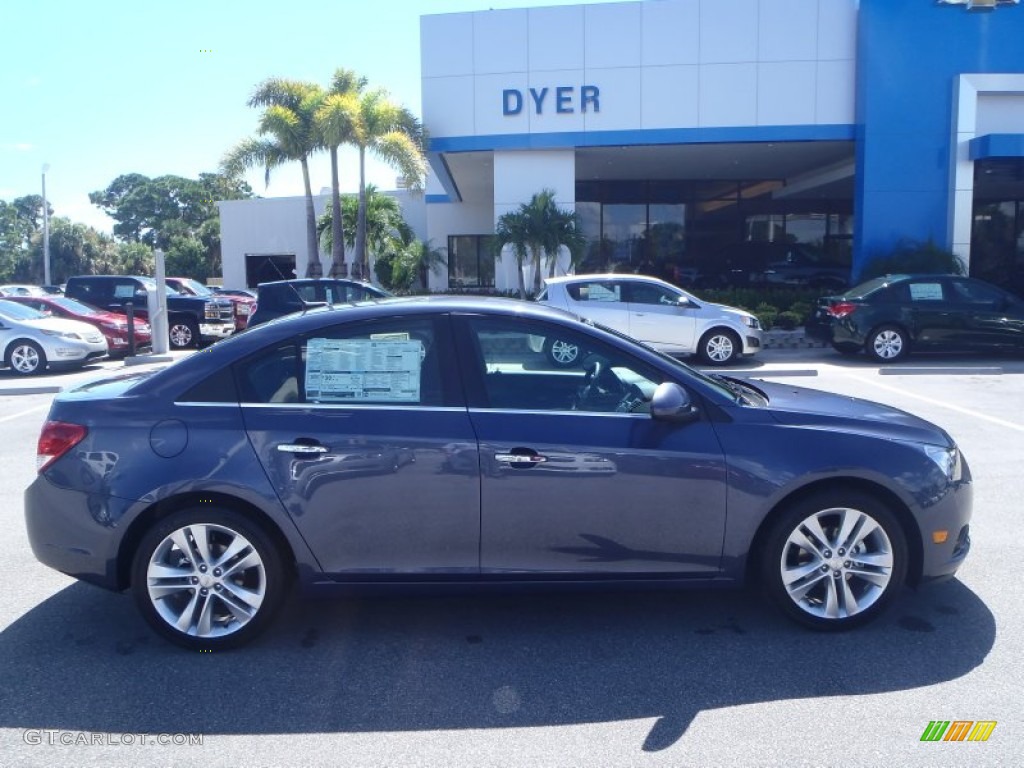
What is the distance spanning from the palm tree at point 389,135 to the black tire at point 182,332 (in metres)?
6.36

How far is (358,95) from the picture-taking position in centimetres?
2444

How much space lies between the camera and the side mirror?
4.16m

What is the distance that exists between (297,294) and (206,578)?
11391 millimetres

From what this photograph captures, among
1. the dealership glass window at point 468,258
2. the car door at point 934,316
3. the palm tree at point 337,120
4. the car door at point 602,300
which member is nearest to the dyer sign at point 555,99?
the palm tree at point 337,120

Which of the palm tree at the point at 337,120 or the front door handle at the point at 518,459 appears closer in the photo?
the front door handle at the point at 518,459

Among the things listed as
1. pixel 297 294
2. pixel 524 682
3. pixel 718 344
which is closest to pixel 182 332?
pixel 297 294

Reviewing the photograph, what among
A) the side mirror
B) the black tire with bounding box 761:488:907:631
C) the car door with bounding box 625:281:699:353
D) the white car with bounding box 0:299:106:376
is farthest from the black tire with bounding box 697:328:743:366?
the side mirror

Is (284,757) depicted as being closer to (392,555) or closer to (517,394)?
(392,555)

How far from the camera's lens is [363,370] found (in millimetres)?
4355

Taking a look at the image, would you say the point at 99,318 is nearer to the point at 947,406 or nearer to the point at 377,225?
the point at 377,225

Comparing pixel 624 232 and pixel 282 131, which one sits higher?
pixel 282 131

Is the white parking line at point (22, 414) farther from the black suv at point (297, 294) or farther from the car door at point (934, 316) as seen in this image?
the car door at point (934, 316)

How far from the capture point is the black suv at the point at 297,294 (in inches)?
587

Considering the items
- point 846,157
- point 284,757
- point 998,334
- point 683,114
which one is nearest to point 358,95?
point 683,114
